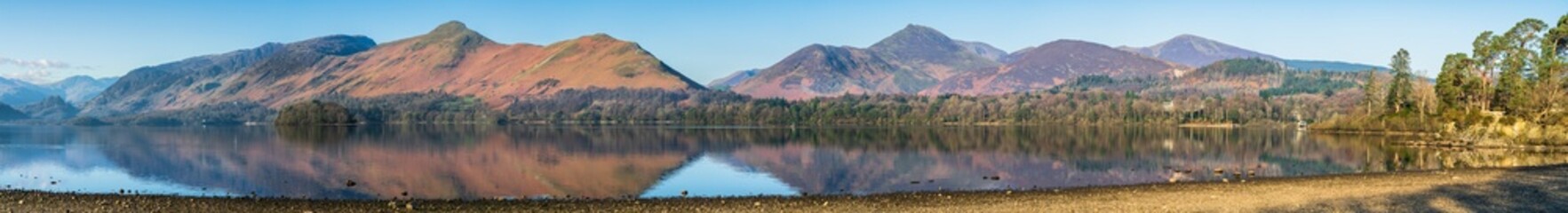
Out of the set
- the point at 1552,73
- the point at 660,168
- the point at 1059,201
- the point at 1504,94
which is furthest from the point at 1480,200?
the point at 1504,94

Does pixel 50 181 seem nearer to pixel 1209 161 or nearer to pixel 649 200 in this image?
pixel 649 200

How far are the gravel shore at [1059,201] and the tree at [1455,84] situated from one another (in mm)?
68328

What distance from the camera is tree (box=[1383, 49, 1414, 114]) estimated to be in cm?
13075

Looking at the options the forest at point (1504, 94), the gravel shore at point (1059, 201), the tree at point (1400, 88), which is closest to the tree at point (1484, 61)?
the forest at point (1504, 94)

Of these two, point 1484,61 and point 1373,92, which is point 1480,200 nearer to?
point 1484,61

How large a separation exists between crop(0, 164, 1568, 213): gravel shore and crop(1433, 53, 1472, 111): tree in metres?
68.3

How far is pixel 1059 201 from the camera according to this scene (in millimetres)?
31938

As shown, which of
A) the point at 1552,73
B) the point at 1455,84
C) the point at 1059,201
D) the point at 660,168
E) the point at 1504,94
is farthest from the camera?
the point at 1455,84

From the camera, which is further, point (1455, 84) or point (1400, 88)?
point (1400, 88)

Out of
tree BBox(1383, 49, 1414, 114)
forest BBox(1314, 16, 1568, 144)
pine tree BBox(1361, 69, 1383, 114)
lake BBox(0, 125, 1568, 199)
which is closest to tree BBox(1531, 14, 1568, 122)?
forest BBox(1314, 16, 1568, 144)

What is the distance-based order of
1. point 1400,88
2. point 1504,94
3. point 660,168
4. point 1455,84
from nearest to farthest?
point 660,168 → point 1504,94 → point 1455,84 → point 1400,88

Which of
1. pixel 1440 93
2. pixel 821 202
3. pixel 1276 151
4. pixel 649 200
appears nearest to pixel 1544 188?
pixel 821 202

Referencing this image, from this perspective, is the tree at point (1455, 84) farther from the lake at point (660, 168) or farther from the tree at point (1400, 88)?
the tree at point (1400, 88)

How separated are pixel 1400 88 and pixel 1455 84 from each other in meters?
32.7
